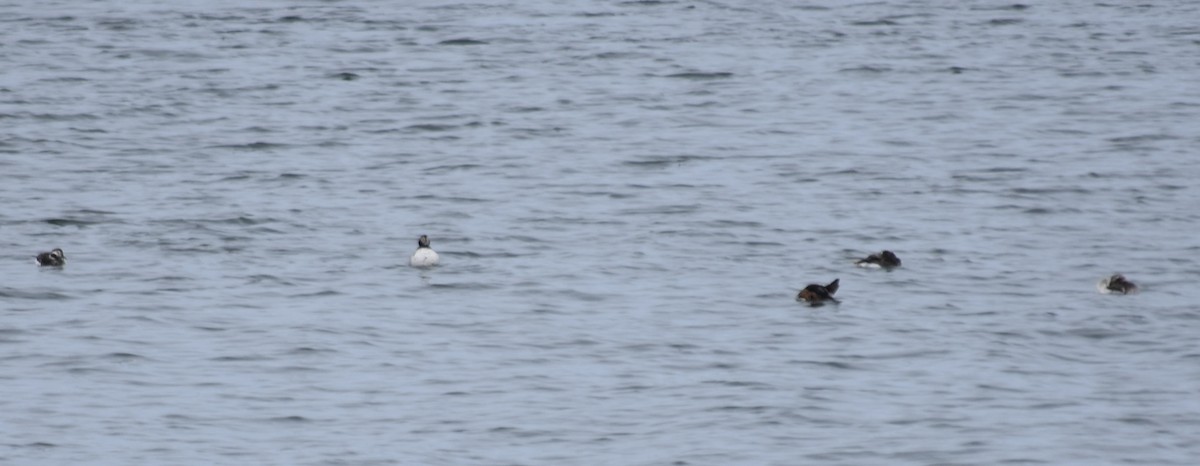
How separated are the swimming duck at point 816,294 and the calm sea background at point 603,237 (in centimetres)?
17

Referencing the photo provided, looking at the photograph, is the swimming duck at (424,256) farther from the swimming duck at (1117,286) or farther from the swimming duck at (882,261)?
the swimming duck at (1117,286)

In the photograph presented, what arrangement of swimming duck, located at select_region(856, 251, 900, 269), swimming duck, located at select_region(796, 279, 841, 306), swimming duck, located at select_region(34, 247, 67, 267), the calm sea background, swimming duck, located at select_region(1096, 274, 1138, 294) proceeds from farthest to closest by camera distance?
swimming duck, located at select_region(856, 251, 900, 269), swimming duck, located at select_region(34, 247, 67, 267), swimming duck, located at select_region(1096, 274, 1138, 294), swimming duck, located at select_region(796, 279, 841, 306), the calm sea background

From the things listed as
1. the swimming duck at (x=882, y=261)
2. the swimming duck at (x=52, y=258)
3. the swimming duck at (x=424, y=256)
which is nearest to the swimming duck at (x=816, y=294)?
the swimming duck at (x=882, y=261)

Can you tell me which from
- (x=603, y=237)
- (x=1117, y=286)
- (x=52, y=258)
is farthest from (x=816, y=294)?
(x=52, y=258)

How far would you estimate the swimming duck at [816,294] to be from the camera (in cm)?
1984

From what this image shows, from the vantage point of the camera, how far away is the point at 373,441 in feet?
50.1

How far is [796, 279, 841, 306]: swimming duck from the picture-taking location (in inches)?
781

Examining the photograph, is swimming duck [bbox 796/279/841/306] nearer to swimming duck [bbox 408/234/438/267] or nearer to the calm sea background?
the calm sea background

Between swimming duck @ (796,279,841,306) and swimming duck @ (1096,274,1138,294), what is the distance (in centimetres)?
267

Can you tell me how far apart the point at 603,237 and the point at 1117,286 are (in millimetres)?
6142

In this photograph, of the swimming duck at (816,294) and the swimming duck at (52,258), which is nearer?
the swimming duck at (816,294)

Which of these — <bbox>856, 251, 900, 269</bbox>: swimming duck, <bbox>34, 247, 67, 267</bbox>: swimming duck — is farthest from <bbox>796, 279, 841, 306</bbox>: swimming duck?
<bbox>34, 247, 67, 267</bbox>: swimming duck

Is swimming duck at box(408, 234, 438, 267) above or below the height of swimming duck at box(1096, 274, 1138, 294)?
below

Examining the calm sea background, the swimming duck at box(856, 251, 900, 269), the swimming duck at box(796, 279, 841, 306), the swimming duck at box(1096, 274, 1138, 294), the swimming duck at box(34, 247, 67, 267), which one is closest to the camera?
the calm sea background
